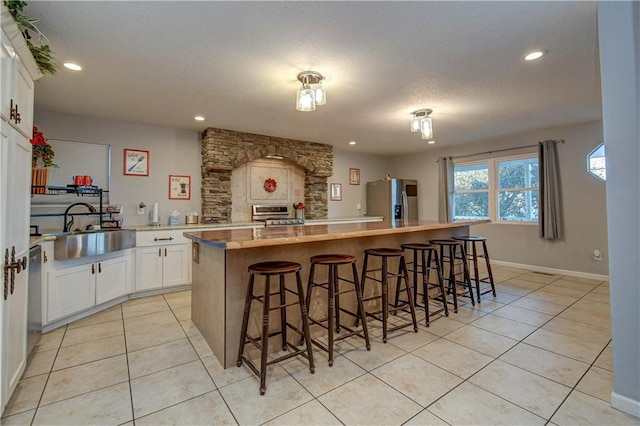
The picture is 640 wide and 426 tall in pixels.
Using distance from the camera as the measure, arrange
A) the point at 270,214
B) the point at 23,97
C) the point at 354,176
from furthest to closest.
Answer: the point at 354,176 → the point at 270,214 → the point at 23,97

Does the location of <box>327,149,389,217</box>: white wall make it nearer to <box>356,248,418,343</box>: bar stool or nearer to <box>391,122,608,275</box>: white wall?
<box>391,122,608,275</box>: white wall

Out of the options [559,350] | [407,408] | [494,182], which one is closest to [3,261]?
[407,408]

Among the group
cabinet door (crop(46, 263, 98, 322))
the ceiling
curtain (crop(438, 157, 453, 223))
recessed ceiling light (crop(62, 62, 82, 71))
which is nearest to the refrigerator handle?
curtain (crop(438, 157, 453, 223))

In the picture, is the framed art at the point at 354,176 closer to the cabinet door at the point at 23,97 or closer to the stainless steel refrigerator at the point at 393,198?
the stainless steel refrigerator at the point at 393,198

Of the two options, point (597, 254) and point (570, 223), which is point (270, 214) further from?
point (597, 254)

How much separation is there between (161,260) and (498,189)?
5.75m

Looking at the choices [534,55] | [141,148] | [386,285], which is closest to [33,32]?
[141,148]

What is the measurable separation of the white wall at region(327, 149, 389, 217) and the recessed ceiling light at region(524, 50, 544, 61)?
Result: 13.9ft

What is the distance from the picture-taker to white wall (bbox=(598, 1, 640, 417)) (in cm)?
156

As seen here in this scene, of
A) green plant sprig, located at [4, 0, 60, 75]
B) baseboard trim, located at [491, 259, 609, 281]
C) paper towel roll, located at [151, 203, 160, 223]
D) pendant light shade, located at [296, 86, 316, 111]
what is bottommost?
baseboard trim, located at [491, 259, 609, 281]

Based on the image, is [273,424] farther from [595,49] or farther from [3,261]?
[595,49]

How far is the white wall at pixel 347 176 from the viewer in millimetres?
6574

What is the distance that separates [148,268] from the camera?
3.74 m

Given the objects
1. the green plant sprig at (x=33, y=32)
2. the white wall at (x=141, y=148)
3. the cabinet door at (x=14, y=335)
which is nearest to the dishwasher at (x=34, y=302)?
the cabinet door at (x=14, y=335)
